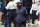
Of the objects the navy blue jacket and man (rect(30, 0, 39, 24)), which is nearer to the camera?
the navy blue jacket

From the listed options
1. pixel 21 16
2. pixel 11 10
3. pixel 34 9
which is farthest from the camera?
pixel 34 9

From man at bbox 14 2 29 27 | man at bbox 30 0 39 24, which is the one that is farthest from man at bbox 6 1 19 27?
man at bbox 30 0 39 24

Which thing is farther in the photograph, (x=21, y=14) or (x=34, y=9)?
(x=34, y=9)

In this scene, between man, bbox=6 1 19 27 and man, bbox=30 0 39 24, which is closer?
man, bbox=6 1 19 27

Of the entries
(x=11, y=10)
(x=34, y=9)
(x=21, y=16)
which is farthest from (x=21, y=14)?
(x=34, y=9)

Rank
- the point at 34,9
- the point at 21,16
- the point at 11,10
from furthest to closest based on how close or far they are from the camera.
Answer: the point at 34,9 < the point at 11,10 < the point at 21,16

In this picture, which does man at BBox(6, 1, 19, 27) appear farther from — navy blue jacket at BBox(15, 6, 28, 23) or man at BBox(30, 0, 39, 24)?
man at BBox(30, 0, 39, 24)

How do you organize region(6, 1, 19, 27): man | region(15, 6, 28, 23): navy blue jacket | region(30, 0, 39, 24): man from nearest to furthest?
region(15, 6, 28, 23): navy blue jacket < region(6, 1, 19, 27): man < region(30, 0, 39, 24): man

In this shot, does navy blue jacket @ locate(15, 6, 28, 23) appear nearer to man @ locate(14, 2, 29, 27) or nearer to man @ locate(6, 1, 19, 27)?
man @ locate(14, 2, 29, 27)

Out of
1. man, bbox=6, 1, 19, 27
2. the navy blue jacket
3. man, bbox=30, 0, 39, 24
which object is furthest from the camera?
man, bbox=30, 0, 39, 24

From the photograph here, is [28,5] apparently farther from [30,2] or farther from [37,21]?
[37,21]

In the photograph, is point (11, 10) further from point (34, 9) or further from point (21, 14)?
point (34, 9)

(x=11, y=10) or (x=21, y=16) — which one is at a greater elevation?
(x=11, y=10)

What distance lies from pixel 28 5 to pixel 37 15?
0.45 metres
